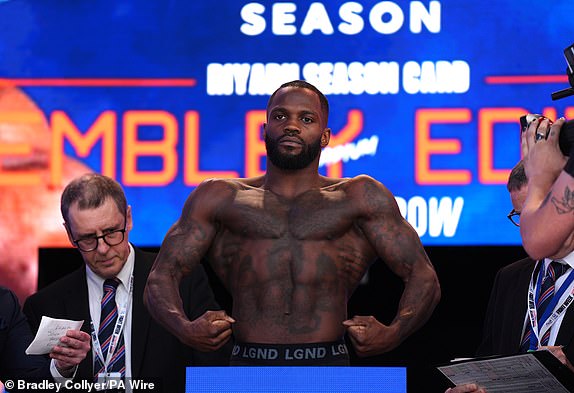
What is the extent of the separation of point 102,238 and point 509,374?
1680 millimetres

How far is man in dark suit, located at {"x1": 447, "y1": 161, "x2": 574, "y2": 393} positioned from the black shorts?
1.29 ft

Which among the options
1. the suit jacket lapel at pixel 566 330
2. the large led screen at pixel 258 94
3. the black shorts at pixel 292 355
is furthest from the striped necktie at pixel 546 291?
the large led screen at pixel 258 94

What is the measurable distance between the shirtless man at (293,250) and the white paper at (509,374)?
0.33 metres

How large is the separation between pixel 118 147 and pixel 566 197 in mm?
3427

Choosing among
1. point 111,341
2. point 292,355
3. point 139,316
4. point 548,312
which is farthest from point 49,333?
point 548,312

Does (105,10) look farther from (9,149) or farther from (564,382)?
(564,382)

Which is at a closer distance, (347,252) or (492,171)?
(347,252)

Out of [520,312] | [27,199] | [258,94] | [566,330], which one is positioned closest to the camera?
[566,330]

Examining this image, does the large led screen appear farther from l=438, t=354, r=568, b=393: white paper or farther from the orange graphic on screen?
l=438, t=354, r=568, b=393: white paper

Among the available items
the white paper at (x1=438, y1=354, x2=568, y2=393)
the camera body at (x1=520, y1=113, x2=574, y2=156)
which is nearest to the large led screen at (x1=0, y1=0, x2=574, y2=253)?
the white paper at (x1=438, y1=354, x2=568, y2=393)

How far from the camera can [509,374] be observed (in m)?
3.02

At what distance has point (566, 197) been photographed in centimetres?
277

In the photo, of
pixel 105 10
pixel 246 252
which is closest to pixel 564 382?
pixel 246 252

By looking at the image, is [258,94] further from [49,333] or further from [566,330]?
[566,330]
